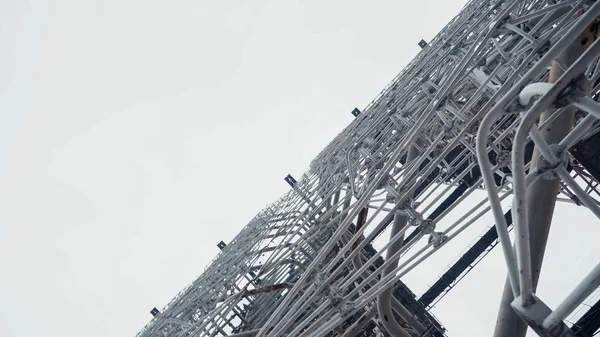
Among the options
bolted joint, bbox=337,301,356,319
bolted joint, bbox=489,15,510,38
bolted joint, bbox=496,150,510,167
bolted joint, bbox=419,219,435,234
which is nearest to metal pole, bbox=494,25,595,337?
bolted joint, bbox=496,150,510,167

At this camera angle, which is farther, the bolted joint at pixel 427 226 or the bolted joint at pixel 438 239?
the bolted joint at pixel 427 226

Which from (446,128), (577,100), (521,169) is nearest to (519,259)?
(521,169)

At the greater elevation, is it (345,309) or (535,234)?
(345,309)

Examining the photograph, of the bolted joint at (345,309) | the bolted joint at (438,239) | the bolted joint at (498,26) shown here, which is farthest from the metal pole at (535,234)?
the bolted joint at (498,26)

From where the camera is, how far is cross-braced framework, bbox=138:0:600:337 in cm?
475

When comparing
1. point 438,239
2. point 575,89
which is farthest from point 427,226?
point 575,89

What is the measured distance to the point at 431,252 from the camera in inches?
290

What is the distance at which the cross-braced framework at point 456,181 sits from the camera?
4.75 m

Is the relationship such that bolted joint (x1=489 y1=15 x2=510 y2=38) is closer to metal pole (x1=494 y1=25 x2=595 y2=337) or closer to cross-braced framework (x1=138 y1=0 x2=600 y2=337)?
cross-braced framework (x1=138 y1=0 x2=600 y2=337)

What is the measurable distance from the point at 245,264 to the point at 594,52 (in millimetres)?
11945

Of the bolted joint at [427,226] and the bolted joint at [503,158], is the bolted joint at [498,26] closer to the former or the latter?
the bolted joint at [503,158]

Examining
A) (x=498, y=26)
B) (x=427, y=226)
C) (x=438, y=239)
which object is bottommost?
(x=438, y=239)

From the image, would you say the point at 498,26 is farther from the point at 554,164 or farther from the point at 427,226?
the point at 554,164

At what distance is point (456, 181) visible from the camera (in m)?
8.28
